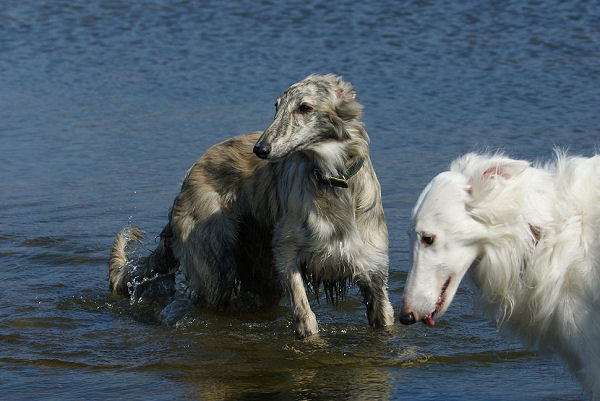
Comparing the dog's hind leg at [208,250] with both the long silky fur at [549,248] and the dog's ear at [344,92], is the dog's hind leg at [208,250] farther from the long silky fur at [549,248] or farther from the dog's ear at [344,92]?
the long silky fur at [549,248]

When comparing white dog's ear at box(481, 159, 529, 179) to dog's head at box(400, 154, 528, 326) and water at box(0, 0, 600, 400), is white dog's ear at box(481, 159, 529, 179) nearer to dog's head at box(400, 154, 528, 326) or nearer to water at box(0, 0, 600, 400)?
dog's head at box(400, 154, 528, 326)

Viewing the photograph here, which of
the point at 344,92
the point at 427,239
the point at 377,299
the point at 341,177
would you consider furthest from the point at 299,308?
the point at 427,239

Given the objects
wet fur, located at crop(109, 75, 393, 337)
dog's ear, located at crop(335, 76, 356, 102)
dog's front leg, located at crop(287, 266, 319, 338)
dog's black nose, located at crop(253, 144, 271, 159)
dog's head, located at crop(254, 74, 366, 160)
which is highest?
dog's ear, located at crop(335, 76, 356, 102)

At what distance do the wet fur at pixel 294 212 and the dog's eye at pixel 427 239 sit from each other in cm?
194

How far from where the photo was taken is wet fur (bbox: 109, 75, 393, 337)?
6.00m

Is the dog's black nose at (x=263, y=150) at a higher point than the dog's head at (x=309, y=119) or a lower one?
lower

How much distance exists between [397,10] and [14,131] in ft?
25.0

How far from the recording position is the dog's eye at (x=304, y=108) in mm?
5988

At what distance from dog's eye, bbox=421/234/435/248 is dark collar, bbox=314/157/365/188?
1.92 metres

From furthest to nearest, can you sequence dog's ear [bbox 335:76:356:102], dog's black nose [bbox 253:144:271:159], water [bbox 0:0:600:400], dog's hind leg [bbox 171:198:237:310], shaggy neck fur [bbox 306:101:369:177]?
1. dog's hind leg [bbox 171:198:237:310]
2. dog's ear [bbox 335:76:356:102]
3. shaggy neck fur [bbox 306:101:369:177]
4. dog's black nose [bbox 253:144:271:159]
5. water [bbox 0:0:600:400]

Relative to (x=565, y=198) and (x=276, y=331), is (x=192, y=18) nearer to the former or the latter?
(x=276, y=331)

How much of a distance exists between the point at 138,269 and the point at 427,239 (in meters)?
3.95

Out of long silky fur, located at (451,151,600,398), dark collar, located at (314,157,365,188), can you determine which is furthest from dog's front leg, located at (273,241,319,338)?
long silky fur, located at (451,151,600,398)

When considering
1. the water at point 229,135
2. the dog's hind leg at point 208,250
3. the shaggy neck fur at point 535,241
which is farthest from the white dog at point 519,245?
the dog's hind leg at point 208,250
